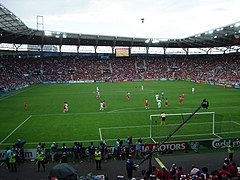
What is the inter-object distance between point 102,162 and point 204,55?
86.3 m

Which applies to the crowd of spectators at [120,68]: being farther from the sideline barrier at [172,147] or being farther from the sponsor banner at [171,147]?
the sponsor banner at [171,147]

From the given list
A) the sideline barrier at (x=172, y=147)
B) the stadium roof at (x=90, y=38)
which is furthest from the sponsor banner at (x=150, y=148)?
the stadium roof at (x=90, y=38)

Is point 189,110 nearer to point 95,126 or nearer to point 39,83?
point 95,126

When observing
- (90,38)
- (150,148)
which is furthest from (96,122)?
(90,38)

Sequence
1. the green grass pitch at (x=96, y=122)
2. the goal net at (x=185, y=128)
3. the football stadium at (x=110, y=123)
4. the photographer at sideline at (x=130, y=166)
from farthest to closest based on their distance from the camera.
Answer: the green grass pitch at (x=96, y=122) < the goal net at (x=185, y=128) < the football stadium at (x=110, y=123) < the photographer at sideline at (x=130, y=166)

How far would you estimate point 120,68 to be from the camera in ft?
287

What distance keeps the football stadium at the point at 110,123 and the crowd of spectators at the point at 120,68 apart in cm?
35

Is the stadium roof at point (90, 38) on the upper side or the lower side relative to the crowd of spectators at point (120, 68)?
upper

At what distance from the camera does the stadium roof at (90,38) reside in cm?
5064

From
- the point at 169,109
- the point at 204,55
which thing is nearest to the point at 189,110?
the point at 169,109

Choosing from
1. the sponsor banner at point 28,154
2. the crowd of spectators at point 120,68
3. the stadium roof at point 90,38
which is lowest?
the sponsor banner at point 28,154

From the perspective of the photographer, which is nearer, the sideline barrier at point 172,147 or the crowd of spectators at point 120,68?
the sideline barrier at point 172,147

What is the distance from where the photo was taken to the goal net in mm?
20812

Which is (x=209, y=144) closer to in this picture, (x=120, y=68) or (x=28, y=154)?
(x=28, y=154)
